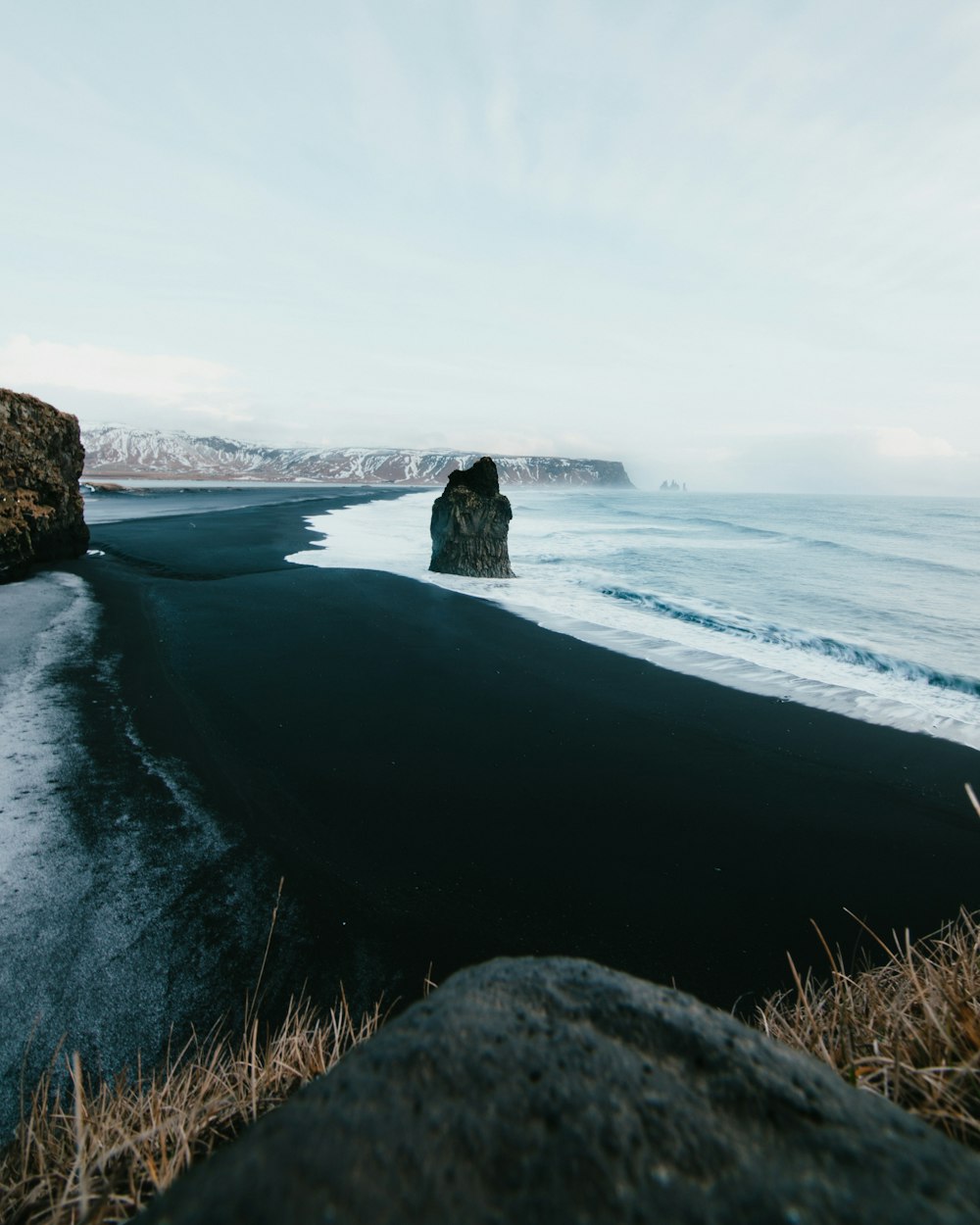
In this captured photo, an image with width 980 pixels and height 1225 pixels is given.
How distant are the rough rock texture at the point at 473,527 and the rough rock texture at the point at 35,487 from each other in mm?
9596

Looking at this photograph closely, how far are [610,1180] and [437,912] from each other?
284cm

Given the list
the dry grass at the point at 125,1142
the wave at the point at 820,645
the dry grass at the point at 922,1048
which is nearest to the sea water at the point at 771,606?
the wave at the point at 820,645

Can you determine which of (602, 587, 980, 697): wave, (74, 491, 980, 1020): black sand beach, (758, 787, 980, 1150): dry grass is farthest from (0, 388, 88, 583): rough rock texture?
(758, 787, 980, 1150): dry grass

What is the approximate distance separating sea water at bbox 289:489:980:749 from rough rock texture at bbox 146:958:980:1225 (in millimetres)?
7330

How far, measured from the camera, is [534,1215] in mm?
735

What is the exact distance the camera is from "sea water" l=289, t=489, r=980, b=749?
8336 millimetres

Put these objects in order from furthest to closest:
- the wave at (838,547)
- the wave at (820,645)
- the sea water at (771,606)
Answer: the wave at (838,547) < the wave at (820,645) < the sea water at (771,606)

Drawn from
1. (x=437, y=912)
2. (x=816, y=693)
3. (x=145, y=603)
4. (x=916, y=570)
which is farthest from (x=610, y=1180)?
(x=916, y=570)

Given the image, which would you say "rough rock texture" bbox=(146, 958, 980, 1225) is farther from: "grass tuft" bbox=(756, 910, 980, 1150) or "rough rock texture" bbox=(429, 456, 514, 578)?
"rough rock texture" bbox=(429, 456, 514, 578)

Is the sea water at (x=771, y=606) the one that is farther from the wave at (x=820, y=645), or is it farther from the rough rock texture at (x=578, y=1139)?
the rough rock texture at (x=578, y=1139)

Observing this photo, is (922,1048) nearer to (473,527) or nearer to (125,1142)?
(125,1142)

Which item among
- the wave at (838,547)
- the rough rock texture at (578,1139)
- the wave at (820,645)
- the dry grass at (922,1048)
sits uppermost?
the rough rock texture at (578,1139)

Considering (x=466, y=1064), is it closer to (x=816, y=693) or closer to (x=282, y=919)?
(x=282, y=919)

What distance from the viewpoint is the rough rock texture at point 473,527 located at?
1591 centimetres
